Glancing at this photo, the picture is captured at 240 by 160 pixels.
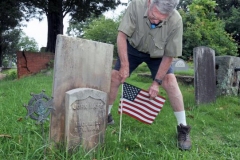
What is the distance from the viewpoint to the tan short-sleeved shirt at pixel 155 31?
2.85 metres

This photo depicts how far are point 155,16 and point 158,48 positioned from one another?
334 mm

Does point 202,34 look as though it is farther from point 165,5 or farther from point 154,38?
point 165,5

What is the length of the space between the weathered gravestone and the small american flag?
192cm

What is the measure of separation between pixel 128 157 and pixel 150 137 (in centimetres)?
66

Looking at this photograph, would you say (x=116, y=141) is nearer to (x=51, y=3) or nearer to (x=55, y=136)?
(x=55, y=136)

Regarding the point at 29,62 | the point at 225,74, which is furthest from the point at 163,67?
the point at 29,62

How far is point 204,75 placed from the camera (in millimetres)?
5074

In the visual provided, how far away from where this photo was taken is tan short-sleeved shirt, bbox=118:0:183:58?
2.85m

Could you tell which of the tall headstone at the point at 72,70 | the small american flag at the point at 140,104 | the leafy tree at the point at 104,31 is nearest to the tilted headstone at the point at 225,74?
the small american flag at the point at 140,104

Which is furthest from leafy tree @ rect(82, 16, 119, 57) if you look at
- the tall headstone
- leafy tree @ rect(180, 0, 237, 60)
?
the tall headstone

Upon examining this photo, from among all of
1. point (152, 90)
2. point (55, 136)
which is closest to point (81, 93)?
point (55, 136)

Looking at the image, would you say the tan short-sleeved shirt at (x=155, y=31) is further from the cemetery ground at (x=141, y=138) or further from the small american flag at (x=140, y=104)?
the cemetery ground at (x=141, y=138)

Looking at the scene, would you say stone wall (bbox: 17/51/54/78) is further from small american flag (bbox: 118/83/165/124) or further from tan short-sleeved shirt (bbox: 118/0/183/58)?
tan short-sleeved shirt (bbox: 118/0/183/58)

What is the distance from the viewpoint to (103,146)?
8.35 ft
